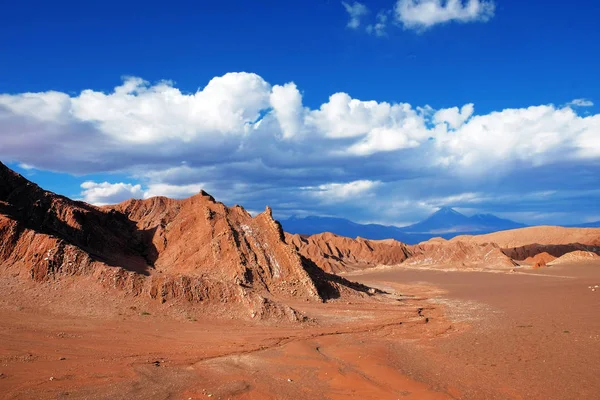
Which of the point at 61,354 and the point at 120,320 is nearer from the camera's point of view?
the point at 61,354

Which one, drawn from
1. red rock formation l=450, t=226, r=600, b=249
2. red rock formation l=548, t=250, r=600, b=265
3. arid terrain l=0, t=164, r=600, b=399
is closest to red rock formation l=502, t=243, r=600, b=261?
red rock formation l=450, t=226, r=600, b=249

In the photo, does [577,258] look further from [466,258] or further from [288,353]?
[288,353]

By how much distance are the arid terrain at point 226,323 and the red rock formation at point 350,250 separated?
68.9 metres

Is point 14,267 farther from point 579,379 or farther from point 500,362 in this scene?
point 579,379

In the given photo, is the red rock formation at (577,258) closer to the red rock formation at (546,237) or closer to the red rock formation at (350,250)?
the red rock formation at (546,237)

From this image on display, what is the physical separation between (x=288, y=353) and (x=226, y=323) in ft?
26.2

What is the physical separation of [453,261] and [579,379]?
98.6m

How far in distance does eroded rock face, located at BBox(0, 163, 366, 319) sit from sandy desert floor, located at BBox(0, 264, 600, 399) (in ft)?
6.67

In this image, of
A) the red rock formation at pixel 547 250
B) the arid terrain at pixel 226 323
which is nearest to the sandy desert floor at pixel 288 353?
the arid terrain at pixel 226 323

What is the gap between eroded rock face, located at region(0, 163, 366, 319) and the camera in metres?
29.3

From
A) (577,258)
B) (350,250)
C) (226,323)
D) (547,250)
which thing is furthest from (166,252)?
(547,250)

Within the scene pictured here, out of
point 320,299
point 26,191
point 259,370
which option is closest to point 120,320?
point 259,370

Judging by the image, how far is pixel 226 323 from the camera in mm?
26938

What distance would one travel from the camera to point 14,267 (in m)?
29.2
